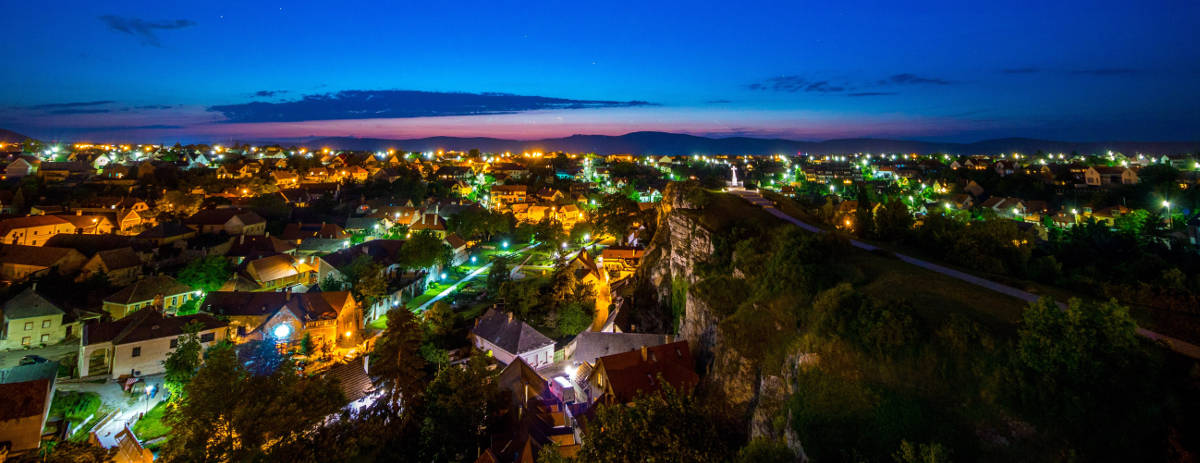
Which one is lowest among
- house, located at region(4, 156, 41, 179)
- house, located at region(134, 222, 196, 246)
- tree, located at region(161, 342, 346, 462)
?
house, located at region(134, 222, 196, 246)

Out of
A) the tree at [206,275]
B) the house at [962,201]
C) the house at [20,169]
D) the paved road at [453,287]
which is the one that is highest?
the house at [962,201]

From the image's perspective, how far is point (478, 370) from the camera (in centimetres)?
2066

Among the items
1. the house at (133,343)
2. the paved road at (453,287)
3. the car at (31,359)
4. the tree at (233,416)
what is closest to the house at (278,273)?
the paved road at (453,287)

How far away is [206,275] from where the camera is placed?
38.2 metres

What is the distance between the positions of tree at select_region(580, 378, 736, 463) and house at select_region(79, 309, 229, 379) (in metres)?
27.7

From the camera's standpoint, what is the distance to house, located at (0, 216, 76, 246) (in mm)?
42062

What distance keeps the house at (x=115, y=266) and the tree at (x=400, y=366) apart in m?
31.5

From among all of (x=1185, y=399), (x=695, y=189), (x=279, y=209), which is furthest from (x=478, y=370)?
(x=279, y=209)

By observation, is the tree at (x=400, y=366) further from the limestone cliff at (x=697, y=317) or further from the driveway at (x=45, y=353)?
the driveway at (x=45, y=353)

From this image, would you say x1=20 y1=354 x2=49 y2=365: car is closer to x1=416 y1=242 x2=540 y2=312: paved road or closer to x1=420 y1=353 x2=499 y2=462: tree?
x1=416 y1=242 x2=540 y2=312: paved road

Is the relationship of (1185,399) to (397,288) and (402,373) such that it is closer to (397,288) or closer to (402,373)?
(402,373)

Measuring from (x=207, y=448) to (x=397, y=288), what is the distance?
87.8 feet

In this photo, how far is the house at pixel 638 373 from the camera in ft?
77.2

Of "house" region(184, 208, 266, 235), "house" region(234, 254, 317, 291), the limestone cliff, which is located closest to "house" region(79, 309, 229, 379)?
"house" region(234, 254, 317, 291)
